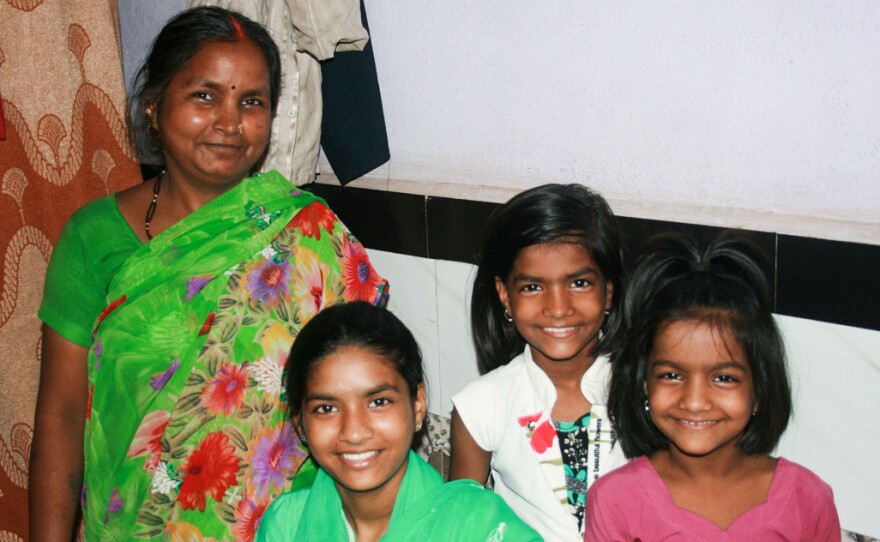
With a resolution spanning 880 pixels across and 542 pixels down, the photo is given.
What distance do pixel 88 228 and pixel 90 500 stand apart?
62 centimetres

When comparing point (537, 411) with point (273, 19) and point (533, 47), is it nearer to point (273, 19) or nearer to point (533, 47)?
point (533, 47)

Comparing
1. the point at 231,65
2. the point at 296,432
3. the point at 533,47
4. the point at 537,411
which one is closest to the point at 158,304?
the point at 296,432

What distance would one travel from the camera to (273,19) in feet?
7.89

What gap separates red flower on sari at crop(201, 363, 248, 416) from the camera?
6.13 ft

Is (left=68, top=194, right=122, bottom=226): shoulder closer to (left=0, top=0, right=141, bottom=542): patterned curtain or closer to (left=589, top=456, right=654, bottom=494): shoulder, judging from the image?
(left=0, top=0, right=141, bottom=542): patterned curtain

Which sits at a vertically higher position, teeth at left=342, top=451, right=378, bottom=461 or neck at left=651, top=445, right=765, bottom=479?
teeth at left=342, top=451, right=378, bottom=461

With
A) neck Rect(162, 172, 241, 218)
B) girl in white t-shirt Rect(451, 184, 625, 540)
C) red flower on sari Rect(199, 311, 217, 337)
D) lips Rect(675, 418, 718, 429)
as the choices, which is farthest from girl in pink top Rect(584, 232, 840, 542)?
neck Rect(162, 172, 241, 218)

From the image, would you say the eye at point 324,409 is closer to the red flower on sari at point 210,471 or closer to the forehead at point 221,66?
the red flower on sari at point 210,471

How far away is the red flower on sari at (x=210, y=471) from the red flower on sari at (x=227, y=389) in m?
0.06

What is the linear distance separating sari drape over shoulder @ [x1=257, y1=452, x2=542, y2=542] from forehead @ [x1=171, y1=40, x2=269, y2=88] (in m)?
0.88

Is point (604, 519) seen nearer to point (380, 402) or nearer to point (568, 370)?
point (568, 370)

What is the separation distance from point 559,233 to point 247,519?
2.97 ft

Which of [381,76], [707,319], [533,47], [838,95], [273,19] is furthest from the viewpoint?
[381,76]

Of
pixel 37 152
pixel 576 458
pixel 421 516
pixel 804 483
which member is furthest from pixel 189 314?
pixel 804 483
